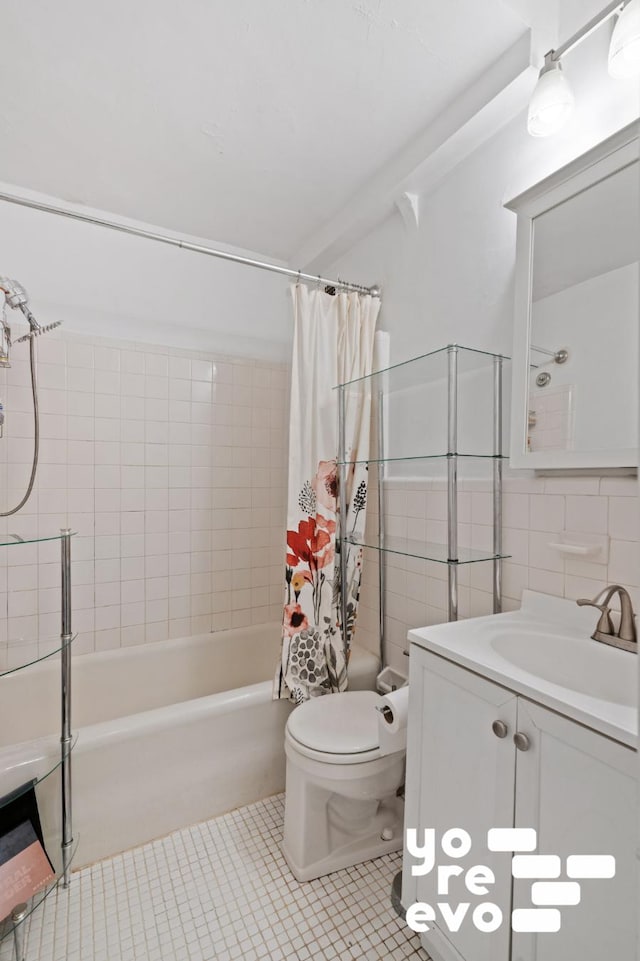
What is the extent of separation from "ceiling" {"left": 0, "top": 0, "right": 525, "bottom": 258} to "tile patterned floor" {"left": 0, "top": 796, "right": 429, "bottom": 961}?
2524mm

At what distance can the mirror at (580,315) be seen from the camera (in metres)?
1.12

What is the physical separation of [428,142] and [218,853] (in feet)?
8.50

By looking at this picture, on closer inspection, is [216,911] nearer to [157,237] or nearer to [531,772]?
[531,772]

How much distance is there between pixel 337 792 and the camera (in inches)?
55.6

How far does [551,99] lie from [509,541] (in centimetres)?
123

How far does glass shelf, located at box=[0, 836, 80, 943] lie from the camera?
121 cm

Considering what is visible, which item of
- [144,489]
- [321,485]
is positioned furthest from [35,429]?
[321,485]

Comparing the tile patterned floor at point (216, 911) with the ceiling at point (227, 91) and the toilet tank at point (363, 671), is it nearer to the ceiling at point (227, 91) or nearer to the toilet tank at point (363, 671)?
the toilet tank at point (363, 671)

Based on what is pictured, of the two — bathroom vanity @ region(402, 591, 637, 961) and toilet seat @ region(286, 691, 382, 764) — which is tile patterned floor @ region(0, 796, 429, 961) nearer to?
bathroom vanity @ region(402, 591, 637, 961)

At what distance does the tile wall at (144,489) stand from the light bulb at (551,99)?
163cm

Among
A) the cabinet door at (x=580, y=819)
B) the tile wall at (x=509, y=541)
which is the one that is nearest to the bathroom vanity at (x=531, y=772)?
the cabinet door at (x=580, y=819)

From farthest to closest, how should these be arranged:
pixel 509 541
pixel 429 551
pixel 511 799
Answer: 1. pixel 429 551
2. pixel 509 541
3. pixel 511 799

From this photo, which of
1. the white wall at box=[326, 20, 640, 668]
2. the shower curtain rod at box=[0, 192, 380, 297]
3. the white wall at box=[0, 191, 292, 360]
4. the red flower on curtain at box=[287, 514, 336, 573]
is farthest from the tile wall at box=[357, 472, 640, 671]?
the white wall at box=[0, 191, 292, 360]

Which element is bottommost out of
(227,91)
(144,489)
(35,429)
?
(144,489)
